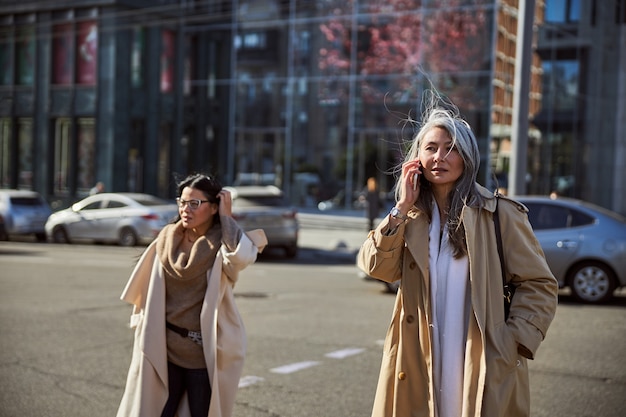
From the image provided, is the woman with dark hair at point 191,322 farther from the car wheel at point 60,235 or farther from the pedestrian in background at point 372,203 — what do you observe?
the car wheel at point 60,235

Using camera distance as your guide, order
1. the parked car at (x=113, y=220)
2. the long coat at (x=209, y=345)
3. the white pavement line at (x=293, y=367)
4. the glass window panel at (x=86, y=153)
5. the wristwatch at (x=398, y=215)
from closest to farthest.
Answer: the wristwatch at (x=398, y=215) < the long coat at (x=209, y=345) < the white pavement line at (x=293, y=367) < the parked car at (x=113, y=220) < the glass window panel at (x=86, y=153)

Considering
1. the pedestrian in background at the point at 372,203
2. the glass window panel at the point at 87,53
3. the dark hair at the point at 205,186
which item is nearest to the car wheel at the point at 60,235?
the pedestrian in background at the point at 372,203

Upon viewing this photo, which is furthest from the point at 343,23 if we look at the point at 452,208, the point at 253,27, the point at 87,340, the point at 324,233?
the point at 452,208

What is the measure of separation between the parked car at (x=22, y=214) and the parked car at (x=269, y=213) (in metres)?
8.11

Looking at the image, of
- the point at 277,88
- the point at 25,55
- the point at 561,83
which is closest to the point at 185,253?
the point at 561,83

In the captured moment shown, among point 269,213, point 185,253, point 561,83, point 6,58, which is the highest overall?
point 6,58

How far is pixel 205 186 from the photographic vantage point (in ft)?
15.9

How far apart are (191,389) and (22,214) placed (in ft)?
73.6

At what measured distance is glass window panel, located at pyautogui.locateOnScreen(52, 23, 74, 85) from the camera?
3600 cm

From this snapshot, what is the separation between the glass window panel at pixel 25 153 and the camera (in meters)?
A: 37.5

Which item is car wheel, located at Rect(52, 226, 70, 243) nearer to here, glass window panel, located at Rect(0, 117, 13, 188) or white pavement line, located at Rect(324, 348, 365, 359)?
glass window panel, located at Rect(0, 117, 13, 188)

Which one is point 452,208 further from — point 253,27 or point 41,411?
point 253,27

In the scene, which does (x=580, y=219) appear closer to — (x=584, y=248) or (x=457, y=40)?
(x=584, y=248)

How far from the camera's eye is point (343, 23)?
30.2 metres
